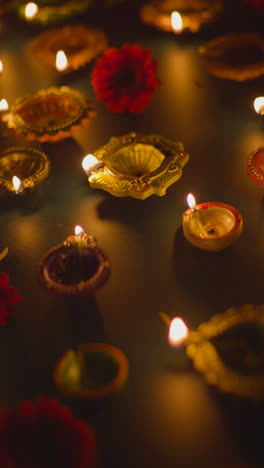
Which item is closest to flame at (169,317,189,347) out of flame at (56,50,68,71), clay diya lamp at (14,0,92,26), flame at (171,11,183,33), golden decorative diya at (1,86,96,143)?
golden decorative diya at (1,86,96,143)

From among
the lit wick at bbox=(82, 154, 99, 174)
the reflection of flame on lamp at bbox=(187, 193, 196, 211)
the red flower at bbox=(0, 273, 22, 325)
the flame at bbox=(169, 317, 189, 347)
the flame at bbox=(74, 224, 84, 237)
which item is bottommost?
the flame at bbox=(169, 317, 189, 347)

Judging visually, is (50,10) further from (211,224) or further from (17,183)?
(211,224)

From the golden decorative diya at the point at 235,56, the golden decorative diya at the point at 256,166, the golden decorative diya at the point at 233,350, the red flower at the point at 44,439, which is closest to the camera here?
the red flower at the point at 44,439

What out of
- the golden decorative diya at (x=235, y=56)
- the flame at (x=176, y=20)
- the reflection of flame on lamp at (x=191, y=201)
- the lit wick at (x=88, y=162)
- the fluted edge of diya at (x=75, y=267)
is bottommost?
the fluted edge of diya at (x=75, y=267)

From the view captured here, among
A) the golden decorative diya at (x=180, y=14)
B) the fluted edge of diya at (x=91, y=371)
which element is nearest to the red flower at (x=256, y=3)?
the golden decorative diya at (x=180, y=14)

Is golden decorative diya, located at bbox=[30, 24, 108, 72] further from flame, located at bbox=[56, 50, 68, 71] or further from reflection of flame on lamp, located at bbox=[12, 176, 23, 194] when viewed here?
reflection of flame on lamp, located at bbox=[12, 176, 23, 194]

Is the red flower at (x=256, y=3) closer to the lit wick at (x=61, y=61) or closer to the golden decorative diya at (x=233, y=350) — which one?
the lit wick at (x=61, y=61)

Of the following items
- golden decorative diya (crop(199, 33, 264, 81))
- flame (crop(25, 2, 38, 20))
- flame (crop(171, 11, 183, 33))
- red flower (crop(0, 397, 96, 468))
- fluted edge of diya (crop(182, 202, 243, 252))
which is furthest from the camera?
flame (crop(25, 2, 38, 20))
